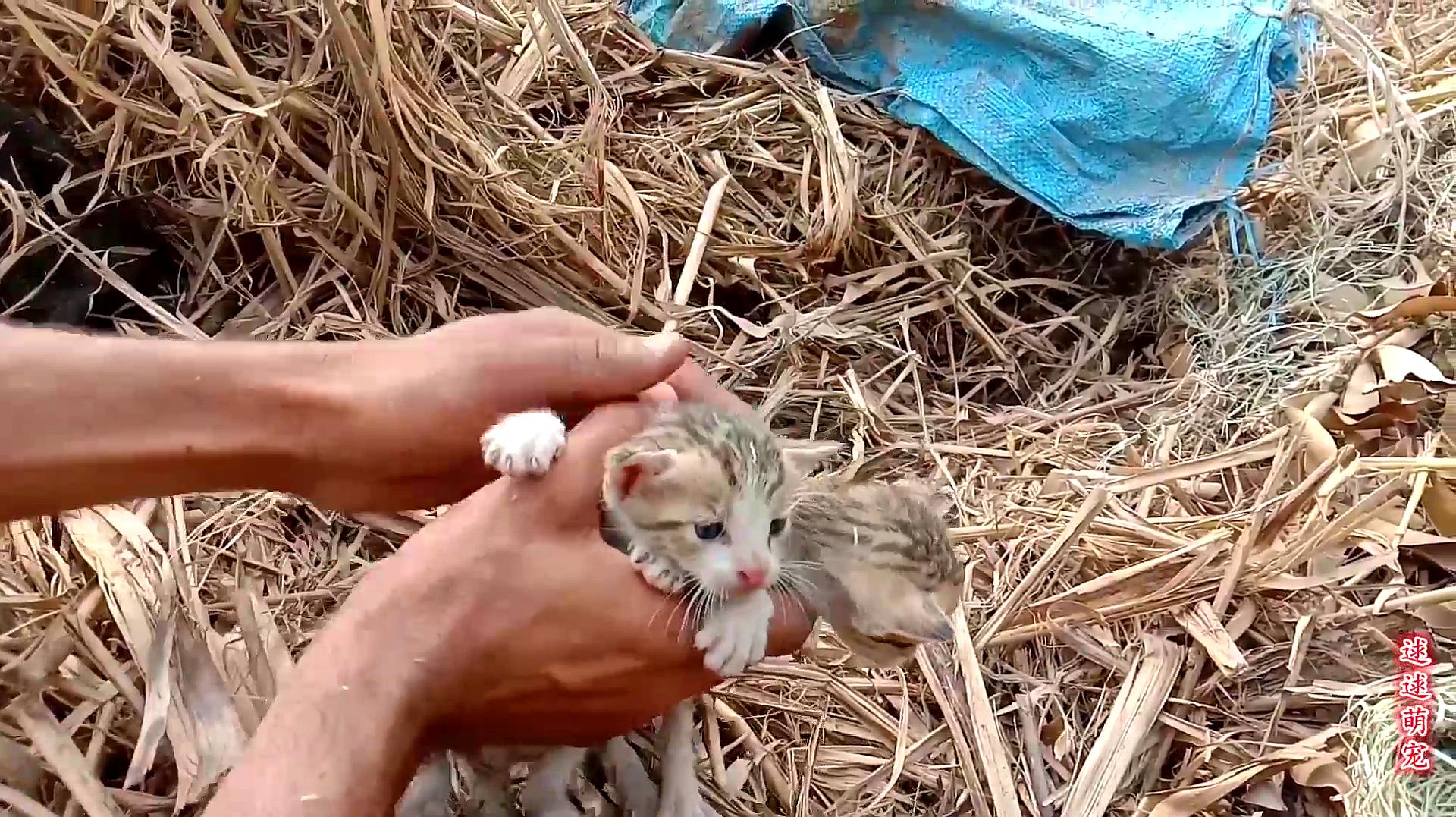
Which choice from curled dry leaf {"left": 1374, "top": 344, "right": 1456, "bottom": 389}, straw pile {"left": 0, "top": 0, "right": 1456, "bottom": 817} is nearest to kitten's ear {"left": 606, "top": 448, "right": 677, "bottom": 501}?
straw pile {"left": 0, "top": 0, "right": 1456, "bottom": 817}

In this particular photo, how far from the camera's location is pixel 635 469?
1.31 m

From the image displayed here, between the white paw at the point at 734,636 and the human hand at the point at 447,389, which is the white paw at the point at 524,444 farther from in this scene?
the white paw at the point at 734,636

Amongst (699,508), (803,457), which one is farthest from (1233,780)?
(699,508)

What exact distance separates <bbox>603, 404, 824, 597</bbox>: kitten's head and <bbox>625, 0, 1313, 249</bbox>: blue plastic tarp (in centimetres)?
137

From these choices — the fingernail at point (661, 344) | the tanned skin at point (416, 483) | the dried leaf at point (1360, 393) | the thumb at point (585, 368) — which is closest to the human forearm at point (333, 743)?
the tanned skin at point (416, 483)

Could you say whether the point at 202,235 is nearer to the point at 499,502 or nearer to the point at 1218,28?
the point at 499,502

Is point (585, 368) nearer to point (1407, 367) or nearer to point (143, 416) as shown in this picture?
point (143, 416)

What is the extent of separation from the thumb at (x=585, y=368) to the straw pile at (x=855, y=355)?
22.4 inches

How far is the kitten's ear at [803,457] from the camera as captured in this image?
59.3 inches

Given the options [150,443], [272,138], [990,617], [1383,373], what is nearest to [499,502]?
[150,443]

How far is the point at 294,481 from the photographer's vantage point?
1.49m

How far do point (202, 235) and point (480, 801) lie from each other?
1263mm

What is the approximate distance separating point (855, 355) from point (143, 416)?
4.46 feet

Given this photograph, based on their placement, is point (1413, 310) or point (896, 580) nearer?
point (896, 580)
